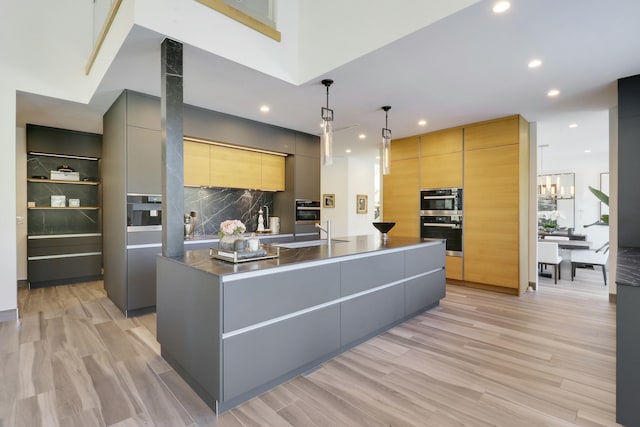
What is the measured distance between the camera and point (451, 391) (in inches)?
83.8

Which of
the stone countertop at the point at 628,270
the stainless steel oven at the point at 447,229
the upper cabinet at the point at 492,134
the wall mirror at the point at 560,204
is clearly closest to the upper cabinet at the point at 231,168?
the stainless steel oven at the point at 447,229

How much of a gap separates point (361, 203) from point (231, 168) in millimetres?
4763

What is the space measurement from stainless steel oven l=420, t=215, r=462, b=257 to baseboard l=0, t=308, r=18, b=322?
5.71 m

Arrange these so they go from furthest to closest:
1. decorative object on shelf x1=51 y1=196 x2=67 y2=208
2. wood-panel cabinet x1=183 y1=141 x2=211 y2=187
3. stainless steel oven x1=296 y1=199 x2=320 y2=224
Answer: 1. stainless steel oven x1=296 y1=199 x2=320 y2=224
2. decorative object on shelf x1=51 y1=196 x2=67 y2=208
3. wood-panel cabinet x1=183 y1=141 x2=211 y2=187

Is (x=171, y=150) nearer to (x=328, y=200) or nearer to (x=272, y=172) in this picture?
(x=272, y=172)

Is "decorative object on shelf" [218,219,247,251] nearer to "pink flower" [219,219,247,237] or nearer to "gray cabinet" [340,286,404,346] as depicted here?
"pink flower" [219,219,247,237]

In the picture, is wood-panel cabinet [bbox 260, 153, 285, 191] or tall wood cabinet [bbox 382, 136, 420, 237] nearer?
wood-panel cabinet [bbox 260, 153, 285, 191]

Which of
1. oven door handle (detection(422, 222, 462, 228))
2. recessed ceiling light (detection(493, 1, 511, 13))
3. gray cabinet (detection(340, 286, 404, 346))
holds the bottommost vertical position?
gray cabinet (detection(340, 286, 404, 346))

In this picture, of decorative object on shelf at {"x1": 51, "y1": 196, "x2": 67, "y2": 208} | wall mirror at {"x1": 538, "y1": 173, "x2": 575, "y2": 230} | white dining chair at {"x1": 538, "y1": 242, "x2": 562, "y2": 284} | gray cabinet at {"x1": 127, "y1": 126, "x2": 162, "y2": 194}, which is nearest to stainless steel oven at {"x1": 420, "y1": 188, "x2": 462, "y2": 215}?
white dining chair at {"x1": 538, "y1": 242, "x2": 562, "y2": 284}

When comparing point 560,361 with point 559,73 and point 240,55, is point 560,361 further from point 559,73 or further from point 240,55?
point 240,55

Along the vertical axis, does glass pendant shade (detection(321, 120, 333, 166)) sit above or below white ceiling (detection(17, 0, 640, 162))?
below

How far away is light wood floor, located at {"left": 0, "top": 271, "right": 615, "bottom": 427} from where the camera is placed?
73.2 inches

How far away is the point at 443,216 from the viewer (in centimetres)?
530

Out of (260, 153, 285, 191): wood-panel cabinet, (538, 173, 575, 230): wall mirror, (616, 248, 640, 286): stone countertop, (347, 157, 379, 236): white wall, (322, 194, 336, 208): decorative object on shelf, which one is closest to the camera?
(616, 248, 640, 286): stone countertop
